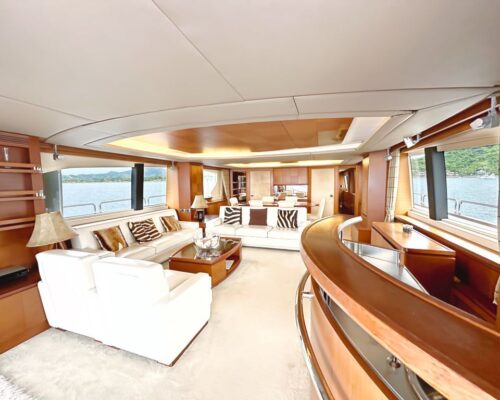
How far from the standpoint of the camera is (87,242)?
3.14m

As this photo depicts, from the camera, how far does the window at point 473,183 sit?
2119 mm

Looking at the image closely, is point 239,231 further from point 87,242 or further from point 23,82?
point 23,82

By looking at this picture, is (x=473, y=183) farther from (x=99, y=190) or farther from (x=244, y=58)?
(x=99, y=190)

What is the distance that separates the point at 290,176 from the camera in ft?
27.4

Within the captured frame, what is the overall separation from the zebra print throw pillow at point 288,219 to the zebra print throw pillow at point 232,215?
110cm

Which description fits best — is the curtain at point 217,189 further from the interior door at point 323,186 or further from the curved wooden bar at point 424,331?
the curved wooden bar at point 424,331

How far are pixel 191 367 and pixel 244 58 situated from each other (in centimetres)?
224

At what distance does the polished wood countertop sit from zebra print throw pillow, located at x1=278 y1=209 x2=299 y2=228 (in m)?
1.97

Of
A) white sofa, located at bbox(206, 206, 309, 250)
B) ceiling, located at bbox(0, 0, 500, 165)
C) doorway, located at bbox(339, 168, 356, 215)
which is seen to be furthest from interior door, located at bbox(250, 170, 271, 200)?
ceiling, located at bbox(0, 0, 500, 165)

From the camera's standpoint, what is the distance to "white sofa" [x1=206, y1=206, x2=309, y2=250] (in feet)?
14.7

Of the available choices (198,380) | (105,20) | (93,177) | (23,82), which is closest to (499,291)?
(198,380)

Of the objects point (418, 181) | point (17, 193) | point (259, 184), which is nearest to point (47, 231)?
point (17, 193)

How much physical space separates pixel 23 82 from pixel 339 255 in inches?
77.3

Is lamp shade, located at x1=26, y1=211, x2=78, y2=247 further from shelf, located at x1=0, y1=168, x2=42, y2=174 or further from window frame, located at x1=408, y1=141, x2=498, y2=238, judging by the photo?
window frame, located at x1=408, y1=141, x2=498, y2=238
